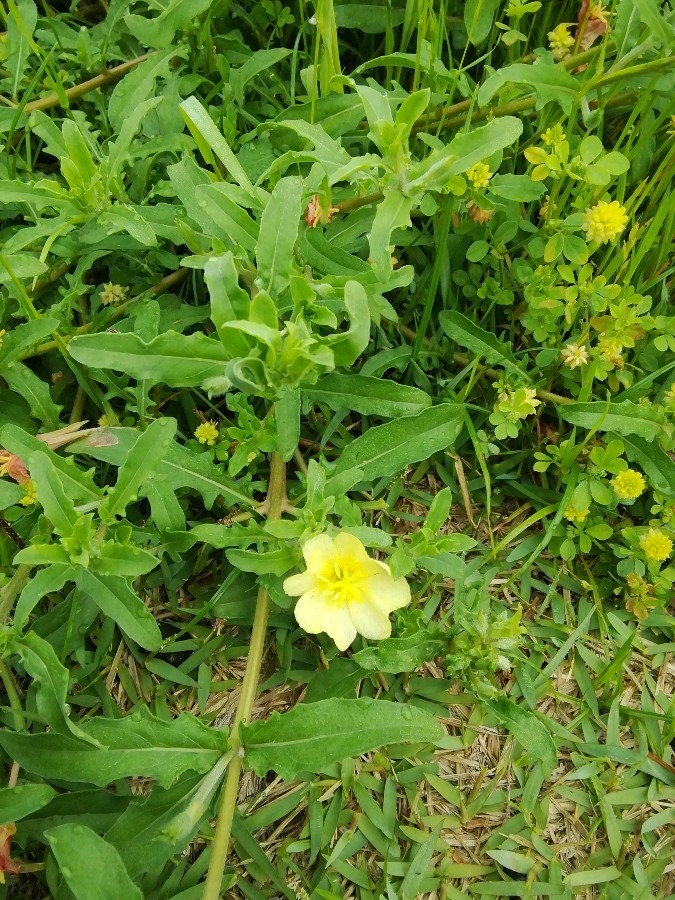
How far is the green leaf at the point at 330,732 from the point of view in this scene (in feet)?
6.09

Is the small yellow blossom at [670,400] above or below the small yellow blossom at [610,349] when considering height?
below

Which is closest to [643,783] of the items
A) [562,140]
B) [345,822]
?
[345,822]

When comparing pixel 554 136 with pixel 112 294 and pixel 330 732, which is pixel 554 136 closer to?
pixel 112 294

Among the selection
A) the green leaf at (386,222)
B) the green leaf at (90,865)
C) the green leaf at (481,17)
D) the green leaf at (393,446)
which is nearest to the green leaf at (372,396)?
the green leaf at (393,446)

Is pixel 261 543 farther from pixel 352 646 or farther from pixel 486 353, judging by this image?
pixel 486 353

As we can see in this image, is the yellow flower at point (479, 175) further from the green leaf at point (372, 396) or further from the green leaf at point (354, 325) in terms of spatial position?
the green leaf at point (354, 325)

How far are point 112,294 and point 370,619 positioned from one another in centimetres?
146

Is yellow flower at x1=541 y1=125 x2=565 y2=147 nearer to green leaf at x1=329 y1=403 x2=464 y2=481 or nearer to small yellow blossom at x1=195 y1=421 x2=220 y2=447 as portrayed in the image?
green leaf at x1=329 y1=403 x2=464 y2=481

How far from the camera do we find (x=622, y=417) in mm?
2408

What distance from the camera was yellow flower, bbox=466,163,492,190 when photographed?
229cm

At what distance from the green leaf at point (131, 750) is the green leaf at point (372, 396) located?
1.02 meters

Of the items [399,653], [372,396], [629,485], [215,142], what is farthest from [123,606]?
[629,485]

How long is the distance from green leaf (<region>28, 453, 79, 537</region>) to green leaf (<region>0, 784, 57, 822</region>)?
673mm

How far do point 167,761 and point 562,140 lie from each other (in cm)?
218
